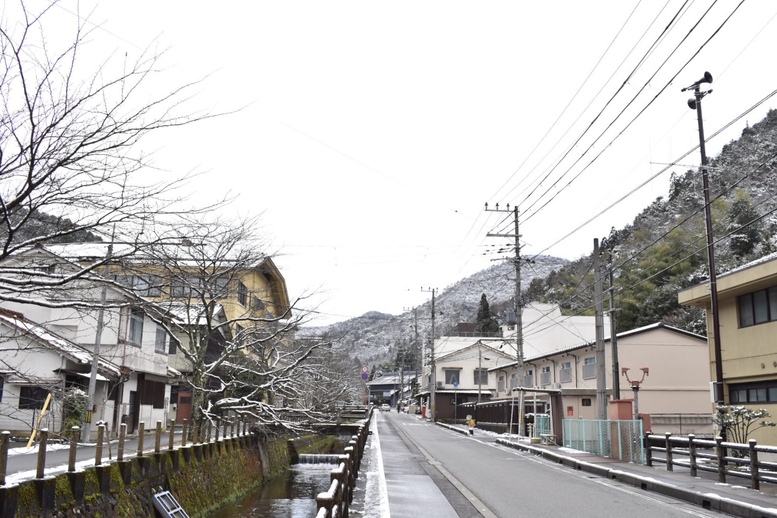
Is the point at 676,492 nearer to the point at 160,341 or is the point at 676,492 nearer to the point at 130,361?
the point at 130,361

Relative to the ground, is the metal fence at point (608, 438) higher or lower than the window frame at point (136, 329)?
lower

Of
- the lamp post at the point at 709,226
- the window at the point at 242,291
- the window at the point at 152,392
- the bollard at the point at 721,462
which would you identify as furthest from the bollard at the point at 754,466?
the window at the point at 152,392

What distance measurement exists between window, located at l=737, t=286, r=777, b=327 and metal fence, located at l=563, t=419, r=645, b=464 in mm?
5304

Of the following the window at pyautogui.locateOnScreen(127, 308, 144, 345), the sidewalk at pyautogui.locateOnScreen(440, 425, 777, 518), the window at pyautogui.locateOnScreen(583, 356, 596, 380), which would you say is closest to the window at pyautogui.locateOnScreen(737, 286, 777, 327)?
the sidewalk at pyautogui.locateOnScreen(440, 425, 777, 518)

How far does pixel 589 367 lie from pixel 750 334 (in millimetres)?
15929

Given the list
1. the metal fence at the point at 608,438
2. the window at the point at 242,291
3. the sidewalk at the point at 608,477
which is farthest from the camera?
the window at the point at 242,291

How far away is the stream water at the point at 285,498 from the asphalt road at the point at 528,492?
2850 mm

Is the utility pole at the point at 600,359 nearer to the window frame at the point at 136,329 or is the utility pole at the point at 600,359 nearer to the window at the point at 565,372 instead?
the window at the point at 565,372

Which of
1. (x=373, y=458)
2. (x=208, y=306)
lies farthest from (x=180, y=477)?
(x=373, y=458)

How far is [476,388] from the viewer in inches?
2995

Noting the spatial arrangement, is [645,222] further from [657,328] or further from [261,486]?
[261,486]

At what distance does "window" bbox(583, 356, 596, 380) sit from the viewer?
3616cm

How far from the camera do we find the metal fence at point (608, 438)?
19917 mm

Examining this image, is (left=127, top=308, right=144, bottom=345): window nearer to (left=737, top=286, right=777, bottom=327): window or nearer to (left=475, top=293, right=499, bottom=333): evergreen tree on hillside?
(left=737, top=286, right=777, bottom=327): window
